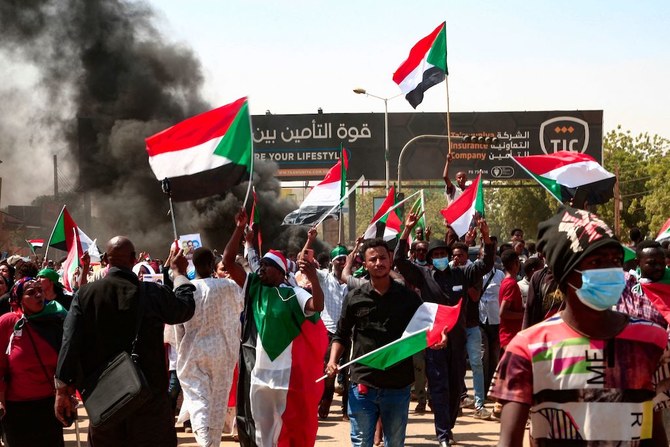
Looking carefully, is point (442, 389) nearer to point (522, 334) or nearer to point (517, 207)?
point (522, 334)

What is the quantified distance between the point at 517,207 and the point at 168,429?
62090mm

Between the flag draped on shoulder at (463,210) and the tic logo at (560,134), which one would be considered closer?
the flag draped on shoulder at (463,210)

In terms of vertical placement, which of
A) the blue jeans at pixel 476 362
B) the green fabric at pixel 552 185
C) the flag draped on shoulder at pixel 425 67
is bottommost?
the blue jeans at pixel 476 362

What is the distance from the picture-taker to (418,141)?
44938 millimetres

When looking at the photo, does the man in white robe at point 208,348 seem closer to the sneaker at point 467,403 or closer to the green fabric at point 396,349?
the green fabric at point 396,349

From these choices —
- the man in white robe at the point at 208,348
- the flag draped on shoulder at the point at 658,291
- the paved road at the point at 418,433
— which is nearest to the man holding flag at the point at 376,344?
the flag draped on shoulder at the point at 658,291

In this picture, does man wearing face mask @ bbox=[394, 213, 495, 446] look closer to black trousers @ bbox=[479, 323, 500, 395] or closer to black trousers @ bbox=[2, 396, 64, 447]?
black trousers @ bbox=[479, 323, 500, 395]

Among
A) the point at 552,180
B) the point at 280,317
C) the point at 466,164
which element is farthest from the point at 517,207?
the point at 280,317

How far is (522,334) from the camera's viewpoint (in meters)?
3.28

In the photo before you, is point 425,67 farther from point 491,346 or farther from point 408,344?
point 408,344

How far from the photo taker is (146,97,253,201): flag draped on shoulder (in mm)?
8008

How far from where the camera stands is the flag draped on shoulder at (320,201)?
1147cm

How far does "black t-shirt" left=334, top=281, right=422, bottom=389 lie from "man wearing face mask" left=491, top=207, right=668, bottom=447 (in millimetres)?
3689

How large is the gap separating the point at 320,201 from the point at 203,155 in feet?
13.4
